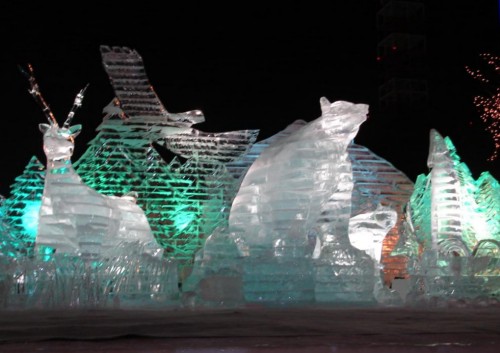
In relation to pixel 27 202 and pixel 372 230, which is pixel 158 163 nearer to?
pixel 27 202

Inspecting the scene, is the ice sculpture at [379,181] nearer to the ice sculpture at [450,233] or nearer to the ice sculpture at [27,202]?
the ice sculpture at [450,233]

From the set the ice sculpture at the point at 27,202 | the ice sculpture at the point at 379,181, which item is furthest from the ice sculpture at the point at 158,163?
the ice sculpture at the point at 379,181

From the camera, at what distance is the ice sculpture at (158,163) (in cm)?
1328

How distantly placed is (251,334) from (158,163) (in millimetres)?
9390

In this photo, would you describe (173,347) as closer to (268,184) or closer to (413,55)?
Answer: (268,184)

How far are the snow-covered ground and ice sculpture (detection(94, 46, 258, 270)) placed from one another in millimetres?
7393

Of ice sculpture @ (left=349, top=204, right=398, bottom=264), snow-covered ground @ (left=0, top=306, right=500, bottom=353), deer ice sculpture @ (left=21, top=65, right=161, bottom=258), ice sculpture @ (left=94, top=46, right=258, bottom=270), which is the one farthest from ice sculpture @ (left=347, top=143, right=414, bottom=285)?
snow-covered ground @ (left=0, top=306, right=500, bottom=353)

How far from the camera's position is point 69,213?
9.34 metres

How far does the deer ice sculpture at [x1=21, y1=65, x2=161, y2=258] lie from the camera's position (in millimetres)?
9305

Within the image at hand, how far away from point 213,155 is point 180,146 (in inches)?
26.7

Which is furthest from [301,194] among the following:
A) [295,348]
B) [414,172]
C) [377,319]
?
[414,172]

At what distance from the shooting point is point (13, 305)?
8047 millimetres

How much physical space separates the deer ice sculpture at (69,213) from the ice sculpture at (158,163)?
3369mm

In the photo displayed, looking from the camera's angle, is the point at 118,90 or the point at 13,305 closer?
the point at 13,305
